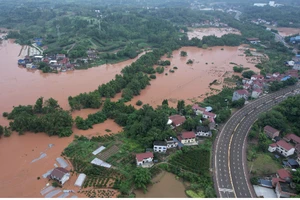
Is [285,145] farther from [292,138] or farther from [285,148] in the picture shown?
[292,138]

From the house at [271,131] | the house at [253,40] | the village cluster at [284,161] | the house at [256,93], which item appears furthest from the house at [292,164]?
the house at [253,40]

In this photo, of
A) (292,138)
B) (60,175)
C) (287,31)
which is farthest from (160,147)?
(287,31)

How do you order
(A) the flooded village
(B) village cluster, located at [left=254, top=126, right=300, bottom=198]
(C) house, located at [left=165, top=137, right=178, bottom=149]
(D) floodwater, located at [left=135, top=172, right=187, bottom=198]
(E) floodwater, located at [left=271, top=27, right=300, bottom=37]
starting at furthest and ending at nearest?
(E) floodwater, located at [left=271, top=27, right=300, bottom=37], (C) house, located at [left=165, top=137, right=178, bottom=149], (A) the flooded village, (D) floodwater, located at [left=135, top=172, right=187, bottom=198], (B) village cluster, located at [left=254, top=126, right=300, bottom=198]

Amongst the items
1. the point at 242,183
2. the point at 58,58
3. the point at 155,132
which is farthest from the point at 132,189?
the point at 58,58

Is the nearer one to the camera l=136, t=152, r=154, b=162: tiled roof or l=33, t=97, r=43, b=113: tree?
l=136, t=152, r=154, b=162: tiled roof

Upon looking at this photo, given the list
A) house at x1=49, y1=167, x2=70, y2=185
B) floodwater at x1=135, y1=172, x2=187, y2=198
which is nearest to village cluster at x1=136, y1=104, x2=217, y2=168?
floodwater at x1=135, y1=172, x2=187, y2=198

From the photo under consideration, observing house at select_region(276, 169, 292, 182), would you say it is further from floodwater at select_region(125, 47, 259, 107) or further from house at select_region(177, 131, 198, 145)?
floodwater at select_region(125, 47, 259, 107)

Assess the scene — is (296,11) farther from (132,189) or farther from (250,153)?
(132,189)

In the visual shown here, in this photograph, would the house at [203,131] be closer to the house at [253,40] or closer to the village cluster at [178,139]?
the village cluster at [178,139]
